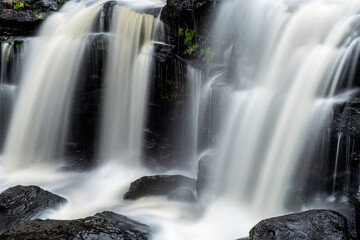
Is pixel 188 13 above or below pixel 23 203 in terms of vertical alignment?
above

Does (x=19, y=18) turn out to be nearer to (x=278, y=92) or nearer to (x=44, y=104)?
(x=44, y=104)

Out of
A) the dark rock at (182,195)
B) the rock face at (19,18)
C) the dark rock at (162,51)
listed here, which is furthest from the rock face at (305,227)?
the rock face at (19,18)

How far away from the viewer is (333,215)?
3.96m

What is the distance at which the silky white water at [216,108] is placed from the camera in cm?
524

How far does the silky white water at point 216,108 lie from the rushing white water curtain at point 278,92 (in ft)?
0.06

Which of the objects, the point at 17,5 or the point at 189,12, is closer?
the point at 189,12

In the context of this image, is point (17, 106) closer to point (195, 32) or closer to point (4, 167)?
point (4, 167)

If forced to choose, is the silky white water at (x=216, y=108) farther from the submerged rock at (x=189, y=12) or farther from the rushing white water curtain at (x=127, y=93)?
the submerged rock at (x=189, y=12)

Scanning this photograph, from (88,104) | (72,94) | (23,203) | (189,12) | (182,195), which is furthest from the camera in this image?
(88,104)

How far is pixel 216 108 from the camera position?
6.93 m

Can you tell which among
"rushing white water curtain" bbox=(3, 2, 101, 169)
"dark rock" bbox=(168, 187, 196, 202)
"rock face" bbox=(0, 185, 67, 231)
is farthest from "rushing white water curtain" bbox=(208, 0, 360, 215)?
"rushing white water curtain" bbox=(3, 2, 101, 169)

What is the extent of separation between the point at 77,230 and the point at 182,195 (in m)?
2.45

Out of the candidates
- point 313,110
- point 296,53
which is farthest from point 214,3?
point 313,110

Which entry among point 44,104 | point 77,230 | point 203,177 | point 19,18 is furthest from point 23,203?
point 19,18
